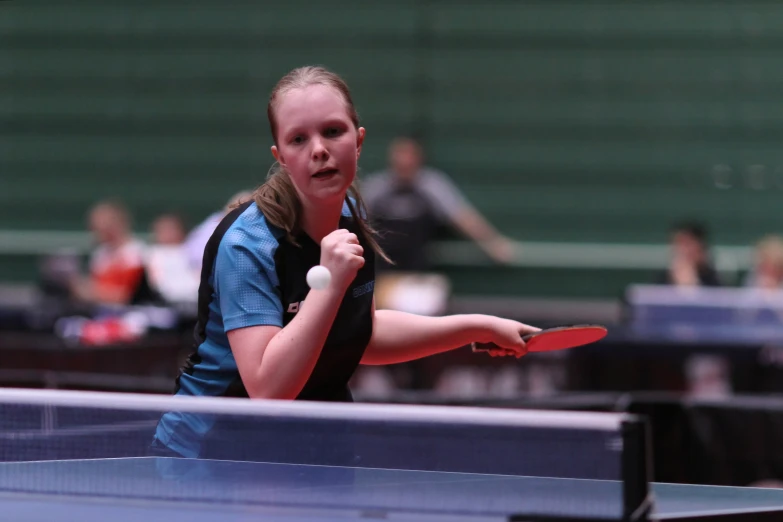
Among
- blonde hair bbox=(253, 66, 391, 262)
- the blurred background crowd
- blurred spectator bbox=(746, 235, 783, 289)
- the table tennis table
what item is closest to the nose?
blonde hair bbox=(253, 66, 391, 262)

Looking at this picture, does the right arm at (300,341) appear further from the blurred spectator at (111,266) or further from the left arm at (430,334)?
the blurred spectator at (111,266)

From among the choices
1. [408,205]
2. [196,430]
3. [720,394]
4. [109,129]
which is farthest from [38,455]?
[109,129]

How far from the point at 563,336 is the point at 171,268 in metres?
6.77

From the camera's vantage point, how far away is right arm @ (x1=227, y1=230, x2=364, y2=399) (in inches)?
82.1

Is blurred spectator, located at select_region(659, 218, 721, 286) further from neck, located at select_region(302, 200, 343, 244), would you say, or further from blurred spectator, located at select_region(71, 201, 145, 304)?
neck, located at select_region(302, 200, 343, 244)

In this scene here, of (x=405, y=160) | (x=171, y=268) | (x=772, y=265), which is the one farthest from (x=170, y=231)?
(x=772, y=265)

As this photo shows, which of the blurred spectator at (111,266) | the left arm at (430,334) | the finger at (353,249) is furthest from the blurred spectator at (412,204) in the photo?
the finger at (353,249)

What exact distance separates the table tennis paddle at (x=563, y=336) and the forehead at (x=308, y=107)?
23.6 inches

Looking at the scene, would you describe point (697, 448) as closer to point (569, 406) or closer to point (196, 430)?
point (569, 406)

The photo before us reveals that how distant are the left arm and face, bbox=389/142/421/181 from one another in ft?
24.5

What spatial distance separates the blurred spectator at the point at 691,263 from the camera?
8703mm

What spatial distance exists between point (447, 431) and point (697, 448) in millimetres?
3371

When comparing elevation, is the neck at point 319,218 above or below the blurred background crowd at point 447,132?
below

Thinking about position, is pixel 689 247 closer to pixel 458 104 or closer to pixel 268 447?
pixel 458 104
